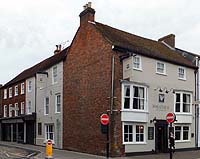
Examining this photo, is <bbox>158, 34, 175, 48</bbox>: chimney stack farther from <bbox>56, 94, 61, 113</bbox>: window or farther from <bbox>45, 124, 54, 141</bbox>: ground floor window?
<bbox>45, 124, 54, 141</bbox>: ground floor window

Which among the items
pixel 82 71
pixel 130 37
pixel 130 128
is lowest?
pixel 130 128

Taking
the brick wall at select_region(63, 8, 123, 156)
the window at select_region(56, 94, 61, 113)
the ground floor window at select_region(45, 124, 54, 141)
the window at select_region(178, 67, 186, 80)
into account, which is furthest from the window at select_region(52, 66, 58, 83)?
the window at select_region(178, 67, 186, 80)

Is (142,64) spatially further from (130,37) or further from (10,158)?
(10,158)

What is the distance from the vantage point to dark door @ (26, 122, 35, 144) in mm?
34250

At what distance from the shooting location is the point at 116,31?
27.3m

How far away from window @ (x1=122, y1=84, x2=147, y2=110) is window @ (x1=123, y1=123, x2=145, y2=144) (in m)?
1.26

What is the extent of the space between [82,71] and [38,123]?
9910 mm

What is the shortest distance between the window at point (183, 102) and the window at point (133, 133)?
470cm

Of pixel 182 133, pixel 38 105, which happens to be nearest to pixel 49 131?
pixel 38 105

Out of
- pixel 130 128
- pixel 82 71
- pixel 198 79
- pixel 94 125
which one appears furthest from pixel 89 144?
pixel 198 79

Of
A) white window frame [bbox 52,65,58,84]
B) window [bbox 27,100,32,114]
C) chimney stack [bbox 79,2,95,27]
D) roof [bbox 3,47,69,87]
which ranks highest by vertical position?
chimney stack [bbox 79,2,95,27]

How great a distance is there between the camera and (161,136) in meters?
25.1

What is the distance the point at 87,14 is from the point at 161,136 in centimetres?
1084

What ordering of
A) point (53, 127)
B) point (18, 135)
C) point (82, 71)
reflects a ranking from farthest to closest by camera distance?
point (18, 135) → point (53, 127) → point (82, 71)
